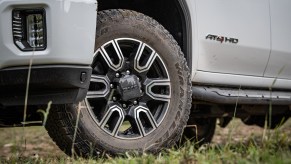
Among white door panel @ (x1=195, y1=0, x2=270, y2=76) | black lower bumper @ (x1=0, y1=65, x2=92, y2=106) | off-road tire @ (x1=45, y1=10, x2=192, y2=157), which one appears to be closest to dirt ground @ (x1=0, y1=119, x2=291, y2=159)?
white door panel @ (x1=195, y1=0, x2=270, y2=76)

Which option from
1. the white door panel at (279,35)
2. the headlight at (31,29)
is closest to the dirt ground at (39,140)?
the white door panel at (279,35)

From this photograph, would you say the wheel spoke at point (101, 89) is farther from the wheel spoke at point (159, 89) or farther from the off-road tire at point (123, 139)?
the wheel spoke at point (159, 89)

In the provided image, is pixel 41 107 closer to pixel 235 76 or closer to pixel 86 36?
pixel 86 36

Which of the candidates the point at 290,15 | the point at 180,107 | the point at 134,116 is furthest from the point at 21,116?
the point at 290,15

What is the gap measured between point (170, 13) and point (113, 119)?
1.04 m

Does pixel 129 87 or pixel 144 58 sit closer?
pixel 129 87

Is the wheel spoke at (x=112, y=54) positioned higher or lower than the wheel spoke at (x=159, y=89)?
higher

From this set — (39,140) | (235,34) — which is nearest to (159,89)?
(235,34)

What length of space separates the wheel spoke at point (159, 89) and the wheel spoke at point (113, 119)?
0.26m

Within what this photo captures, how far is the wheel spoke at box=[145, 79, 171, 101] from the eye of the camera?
11.9ft

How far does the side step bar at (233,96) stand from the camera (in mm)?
4062

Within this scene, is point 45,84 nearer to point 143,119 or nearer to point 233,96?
point 143,119

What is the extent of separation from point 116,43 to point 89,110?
48 cm

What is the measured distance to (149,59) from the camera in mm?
3625
